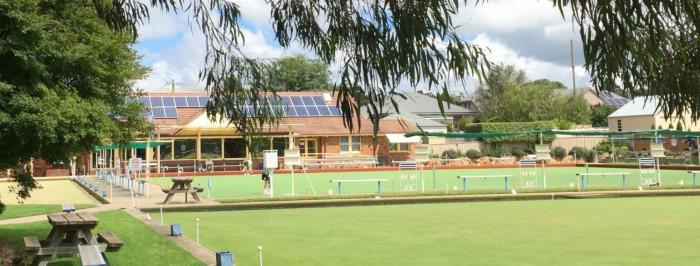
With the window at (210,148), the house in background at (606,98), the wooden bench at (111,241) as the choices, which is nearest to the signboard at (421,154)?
the house in background at (606,98)

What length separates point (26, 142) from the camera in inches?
356

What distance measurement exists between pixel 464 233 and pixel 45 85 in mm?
6990

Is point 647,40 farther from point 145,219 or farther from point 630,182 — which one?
point 630,182

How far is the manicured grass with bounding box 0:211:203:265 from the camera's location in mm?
8773

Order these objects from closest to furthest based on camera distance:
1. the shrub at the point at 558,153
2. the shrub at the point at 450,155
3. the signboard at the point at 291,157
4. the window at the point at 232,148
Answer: the signboard at the point at 291,157 → the window at the point at 232,148 → the shrub at the point at 450,155 → the shrub at the point at 558,153

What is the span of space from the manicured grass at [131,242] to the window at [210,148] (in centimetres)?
3145

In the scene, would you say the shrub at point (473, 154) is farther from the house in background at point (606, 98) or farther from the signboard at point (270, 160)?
the signboard at point (270, 160)

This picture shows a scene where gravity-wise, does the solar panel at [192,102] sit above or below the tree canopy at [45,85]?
above

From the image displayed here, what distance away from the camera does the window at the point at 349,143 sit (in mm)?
49562

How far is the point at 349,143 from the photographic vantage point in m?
49.6

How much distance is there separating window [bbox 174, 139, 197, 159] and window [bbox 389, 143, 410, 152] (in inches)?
556

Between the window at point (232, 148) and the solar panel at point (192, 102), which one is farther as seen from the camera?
the solar panel at point (192, 102)

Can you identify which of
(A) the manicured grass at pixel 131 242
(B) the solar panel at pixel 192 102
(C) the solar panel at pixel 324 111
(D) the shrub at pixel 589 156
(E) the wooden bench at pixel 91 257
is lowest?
(A) the manicured grass at pixel 131 242

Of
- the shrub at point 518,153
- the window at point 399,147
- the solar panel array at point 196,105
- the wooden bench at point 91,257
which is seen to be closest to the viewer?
the wooden bench at point 91,257
